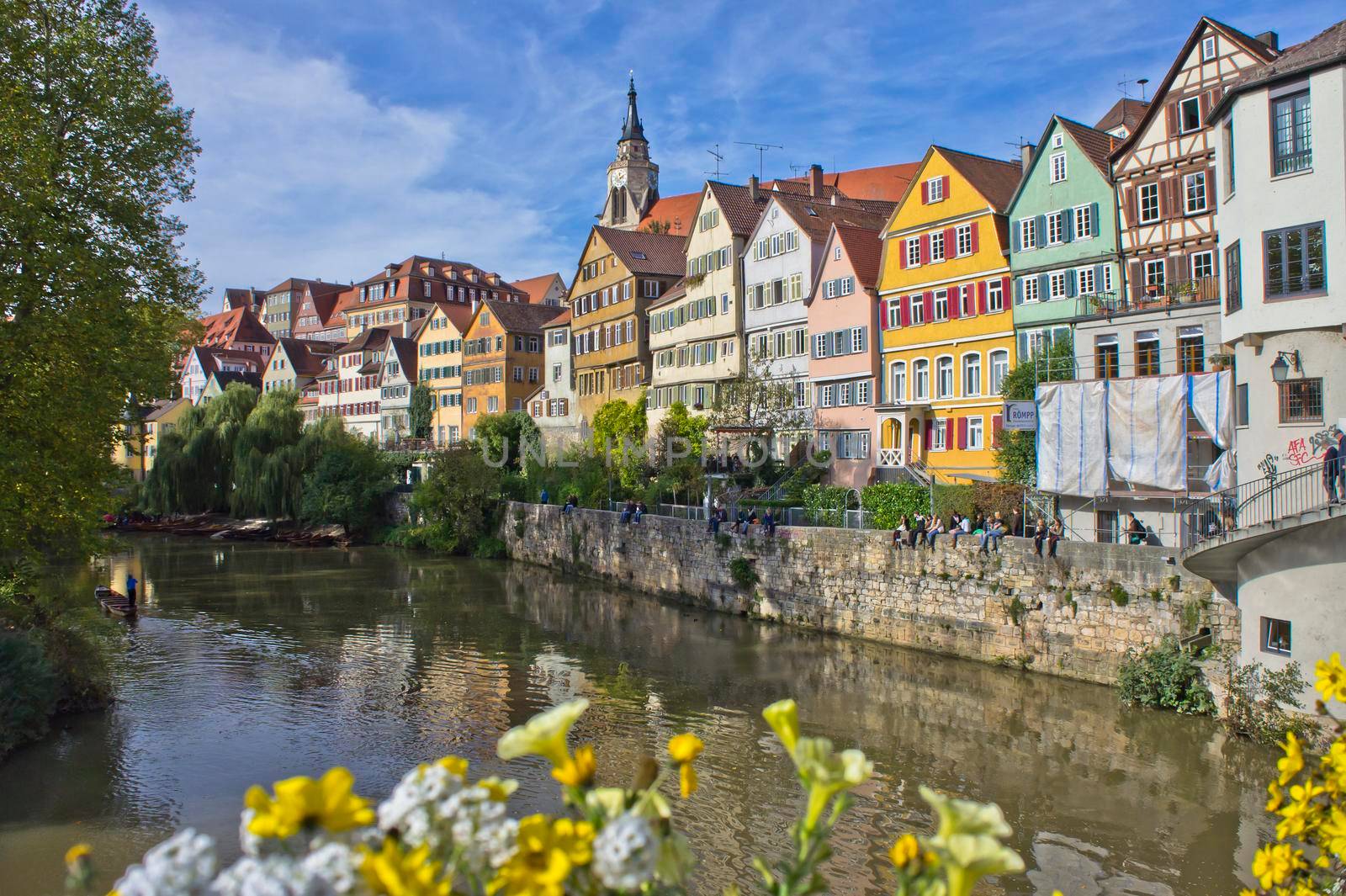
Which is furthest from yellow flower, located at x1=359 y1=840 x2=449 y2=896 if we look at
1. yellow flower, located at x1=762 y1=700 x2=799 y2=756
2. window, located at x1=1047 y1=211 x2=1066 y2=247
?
window, located at x1=1047 y1=211 x2=1066 y2=247

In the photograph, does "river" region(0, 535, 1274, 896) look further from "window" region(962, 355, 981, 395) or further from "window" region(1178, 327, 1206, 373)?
"window" region(962, 355, 981, 395)

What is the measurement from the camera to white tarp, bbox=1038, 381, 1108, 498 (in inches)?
921

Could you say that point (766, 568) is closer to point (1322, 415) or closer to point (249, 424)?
point (1322, 415)

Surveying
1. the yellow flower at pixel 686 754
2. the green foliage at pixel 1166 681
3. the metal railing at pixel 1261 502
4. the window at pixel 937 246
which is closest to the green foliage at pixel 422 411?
the window at pixel 937 246

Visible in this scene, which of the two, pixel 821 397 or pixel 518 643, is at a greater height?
pixel 821 397

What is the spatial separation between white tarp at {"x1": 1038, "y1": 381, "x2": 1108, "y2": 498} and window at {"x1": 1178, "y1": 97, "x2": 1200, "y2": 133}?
7466 millimetres

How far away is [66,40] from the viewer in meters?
17.6

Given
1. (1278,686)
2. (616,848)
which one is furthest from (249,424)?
(616,848)

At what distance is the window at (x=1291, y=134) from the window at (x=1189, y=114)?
971 cm

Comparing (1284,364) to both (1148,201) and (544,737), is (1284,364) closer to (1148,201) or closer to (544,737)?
(1148,201)

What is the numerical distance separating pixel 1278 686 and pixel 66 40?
2296 centimetres

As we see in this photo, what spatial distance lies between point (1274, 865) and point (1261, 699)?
14423 mm

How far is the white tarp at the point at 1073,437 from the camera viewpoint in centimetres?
2339

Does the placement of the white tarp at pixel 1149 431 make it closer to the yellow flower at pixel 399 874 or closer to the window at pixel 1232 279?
the window at pixel 1232 279
